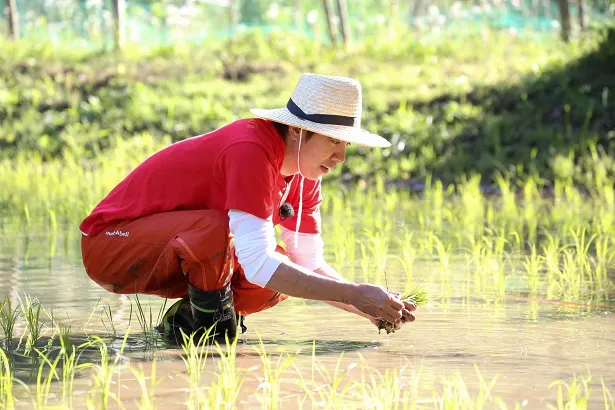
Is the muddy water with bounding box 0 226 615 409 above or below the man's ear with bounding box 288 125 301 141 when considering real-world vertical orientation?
below

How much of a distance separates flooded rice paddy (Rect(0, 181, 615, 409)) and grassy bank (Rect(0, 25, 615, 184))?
401 centimetres

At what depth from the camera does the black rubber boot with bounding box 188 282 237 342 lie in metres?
4.03

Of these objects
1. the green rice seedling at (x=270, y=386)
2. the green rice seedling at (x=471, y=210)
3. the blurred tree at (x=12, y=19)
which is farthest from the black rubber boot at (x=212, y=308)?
the blurred tree at (x=12, y=19)

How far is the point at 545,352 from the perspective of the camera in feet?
12.9

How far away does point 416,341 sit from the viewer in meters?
4.17

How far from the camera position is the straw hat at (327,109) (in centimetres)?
375

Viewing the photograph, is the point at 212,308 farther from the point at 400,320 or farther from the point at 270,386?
the point at 270,386

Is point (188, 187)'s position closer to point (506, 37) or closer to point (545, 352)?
point (545, 352)

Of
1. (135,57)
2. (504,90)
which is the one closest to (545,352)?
(504,90)

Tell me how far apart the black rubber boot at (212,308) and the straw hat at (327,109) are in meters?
0.69

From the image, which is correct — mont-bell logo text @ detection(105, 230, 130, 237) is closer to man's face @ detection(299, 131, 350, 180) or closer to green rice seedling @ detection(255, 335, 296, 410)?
man's face @ detection(299, 131, 350, 180)

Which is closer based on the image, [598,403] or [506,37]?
[598,403]

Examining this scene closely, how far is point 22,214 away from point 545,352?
194 inches

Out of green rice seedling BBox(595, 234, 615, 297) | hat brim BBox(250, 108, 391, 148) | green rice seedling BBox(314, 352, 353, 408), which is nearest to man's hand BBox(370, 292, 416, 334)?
green rice seedling BBox(314, 352, 353, 408)
